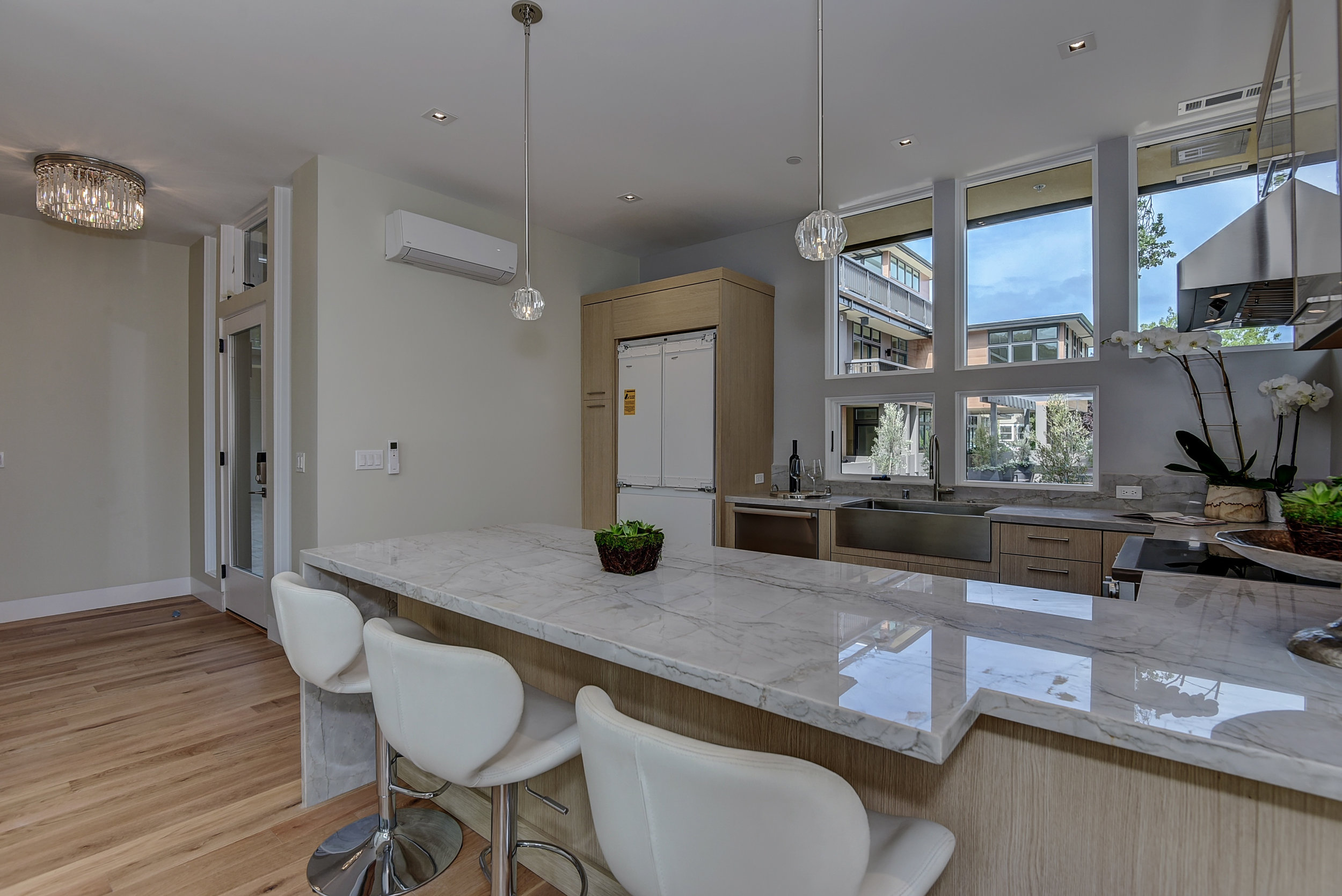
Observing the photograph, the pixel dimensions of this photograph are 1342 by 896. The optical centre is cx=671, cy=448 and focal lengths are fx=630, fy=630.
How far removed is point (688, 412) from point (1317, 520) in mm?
3389

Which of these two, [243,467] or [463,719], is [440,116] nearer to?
[463,719]

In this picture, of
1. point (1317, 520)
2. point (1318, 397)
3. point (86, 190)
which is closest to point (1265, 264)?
point (1317, 520)

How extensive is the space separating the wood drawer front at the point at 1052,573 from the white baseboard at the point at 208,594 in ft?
17.1

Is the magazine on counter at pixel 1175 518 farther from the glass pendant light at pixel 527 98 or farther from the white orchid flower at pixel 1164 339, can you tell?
the glass pendant light at pixel 527 98

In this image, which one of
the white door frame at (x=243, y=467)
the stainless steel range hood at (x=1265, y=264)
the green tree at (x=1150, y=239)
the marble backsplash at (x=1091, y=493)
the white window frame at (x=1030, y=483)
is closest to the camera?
the stainless steel range hood at (x=1265, y=264)

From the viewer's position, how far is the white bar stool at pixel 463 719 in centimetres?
123

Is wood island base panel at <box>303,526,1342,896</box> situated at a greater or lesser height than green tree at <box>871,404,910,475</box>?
lesser

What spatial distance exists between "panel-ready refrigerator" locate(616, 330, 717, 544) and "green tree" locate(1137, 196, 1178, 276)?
233cm

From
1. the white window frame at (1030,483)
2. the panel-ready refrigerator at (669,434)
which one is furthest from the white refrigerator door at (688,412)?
the white window frame at (1030,483)

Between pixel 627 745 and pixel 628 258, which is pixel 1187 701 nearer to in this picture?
pixel 627 745

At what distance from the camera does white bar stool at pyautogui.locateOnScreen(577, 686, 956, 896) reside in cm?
76

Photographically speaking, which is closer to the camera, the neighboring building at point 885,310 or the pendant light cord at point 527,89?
the pendant light cord at point 527,89

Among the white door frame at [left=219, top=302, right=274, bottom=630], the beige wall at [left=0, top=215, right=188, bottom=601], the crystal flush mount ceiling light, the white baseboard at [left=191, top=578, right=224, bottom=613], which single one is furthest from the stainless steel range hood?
the beige wall at [left=0, top=215, right=188, bottom=601]

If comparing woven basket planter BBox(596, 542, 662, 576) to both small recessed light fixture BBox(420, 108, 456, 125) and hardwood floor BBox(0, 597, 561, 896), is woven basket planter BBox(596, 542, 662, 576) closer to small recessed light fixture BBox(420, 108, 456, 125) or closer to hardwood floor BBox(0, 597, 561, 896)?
hardwood floor BBox(0, 597, 561, 896)
